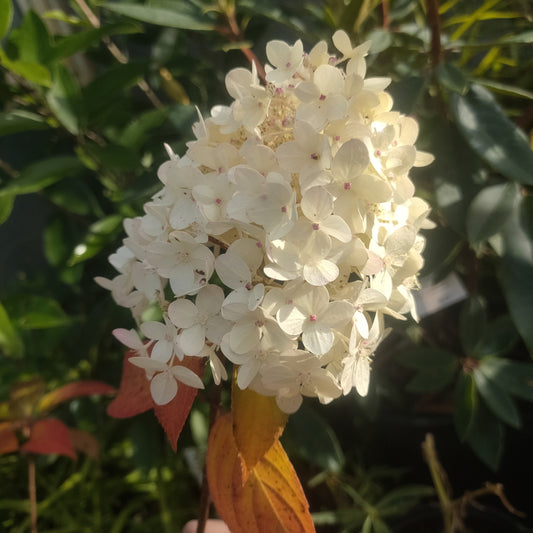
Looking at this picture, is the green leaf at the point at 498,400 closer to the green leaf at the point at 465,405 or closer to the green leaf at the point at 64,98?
the green leaf at the point at 465,405

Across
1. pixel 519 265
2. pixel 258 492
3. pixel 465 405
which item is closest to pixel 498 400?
pixel 465 405

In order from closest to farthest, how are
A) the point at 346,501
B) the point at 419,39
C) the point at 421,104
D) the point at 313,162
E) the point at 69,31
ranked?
the point at 313,162, the point at 419,39, the point at 421,104, the point at 346,501, the point at 69,31

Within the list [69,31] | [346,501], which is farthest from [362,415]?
Result: [69,31]

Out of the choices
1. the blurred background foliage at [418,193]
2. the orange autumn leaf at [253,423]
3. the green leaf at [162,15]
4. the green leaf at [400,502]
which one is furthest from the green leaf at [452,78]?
the green leaf at [400,502]

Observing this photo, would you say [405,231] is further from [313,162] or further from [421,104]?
[421,104]

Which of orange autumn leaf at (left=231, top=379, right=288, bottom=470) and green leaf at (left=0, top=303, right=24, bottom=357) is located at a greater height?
orange autumn leaf at (left=231, top=379, right=288, bottom=470)

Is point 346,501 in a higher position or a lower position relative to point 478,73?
lower

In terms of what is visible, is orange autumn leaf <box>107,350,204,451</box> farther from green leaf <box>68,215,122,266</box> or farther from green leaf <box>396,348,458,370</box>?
green leaf <box>396,348,458,370</box>

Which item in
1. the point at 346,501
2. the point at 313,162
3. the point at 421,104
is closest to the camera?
the point at 313,162

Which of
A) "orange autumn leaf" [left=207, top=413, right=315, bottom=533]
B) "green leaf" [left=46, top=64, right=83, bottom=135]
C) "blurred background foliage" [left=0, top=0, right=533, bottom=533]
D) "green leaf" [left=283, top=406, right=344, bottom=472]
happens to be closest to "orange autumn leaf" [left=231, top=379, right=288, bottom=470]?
"orange autumn leaf" [left=207, top=413, right=315, bottom=533]
